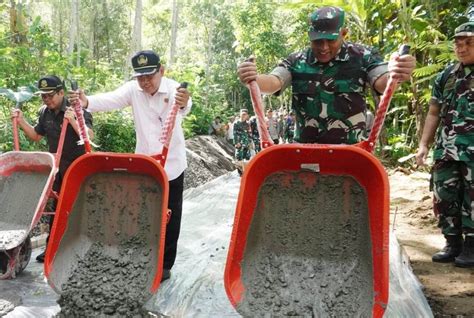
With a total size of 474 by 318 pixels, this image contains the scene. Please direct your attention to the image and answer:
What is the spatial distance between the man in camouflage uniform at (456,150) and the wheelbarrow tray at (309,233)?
62.8 inches

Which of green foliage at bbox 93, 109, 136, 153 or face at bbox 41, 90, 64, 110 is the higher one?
face at bbox 41, 90, 64, 110

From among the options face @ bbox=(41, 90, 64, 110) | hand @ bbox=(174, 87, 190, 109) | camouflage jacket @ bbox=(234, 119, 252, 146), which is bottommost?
camouflage jacket @ bbox=(234, 119, 252, 146)

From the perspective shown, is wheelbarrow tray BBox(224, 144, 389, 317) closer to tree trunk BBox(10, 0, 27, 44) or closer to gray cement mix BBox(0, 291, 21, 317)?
gray cement mix BBox(0, 291, 21, 317)

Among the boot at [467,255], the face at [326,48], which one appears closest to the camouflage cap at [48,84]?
the face at [326,48]

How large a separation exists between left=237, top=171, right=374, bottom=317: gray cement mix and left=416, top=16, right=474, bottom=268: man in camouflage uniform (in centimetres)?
160

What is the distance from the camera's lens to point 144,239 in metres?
3.17

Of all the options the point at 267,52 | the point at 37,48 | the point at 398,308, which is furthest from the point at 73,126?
the point at 267,52

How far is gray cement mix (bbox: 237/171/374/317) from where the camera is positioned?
244 centimetres

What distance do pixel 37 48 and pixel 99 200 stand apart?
7.30 meters

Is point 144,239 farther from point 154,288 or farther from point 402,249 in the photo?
point 402,249

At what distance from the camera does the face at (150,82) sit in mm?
3527

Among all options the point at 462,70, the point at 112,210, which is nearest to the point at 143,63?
the point at 112,210

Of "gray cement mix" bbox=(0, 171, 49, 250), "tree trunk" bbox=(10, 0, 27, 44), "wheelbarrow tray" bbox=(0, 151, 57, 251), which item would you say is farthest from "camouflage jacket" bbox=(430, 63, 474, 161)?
"tree trunk" bbox=(10, 0, 27, 44)

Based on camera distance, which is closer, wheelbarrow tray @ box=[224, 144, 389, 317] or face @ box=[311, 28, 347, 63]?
wheelbarrow tray @ box=[224, 144, 389, 317]
